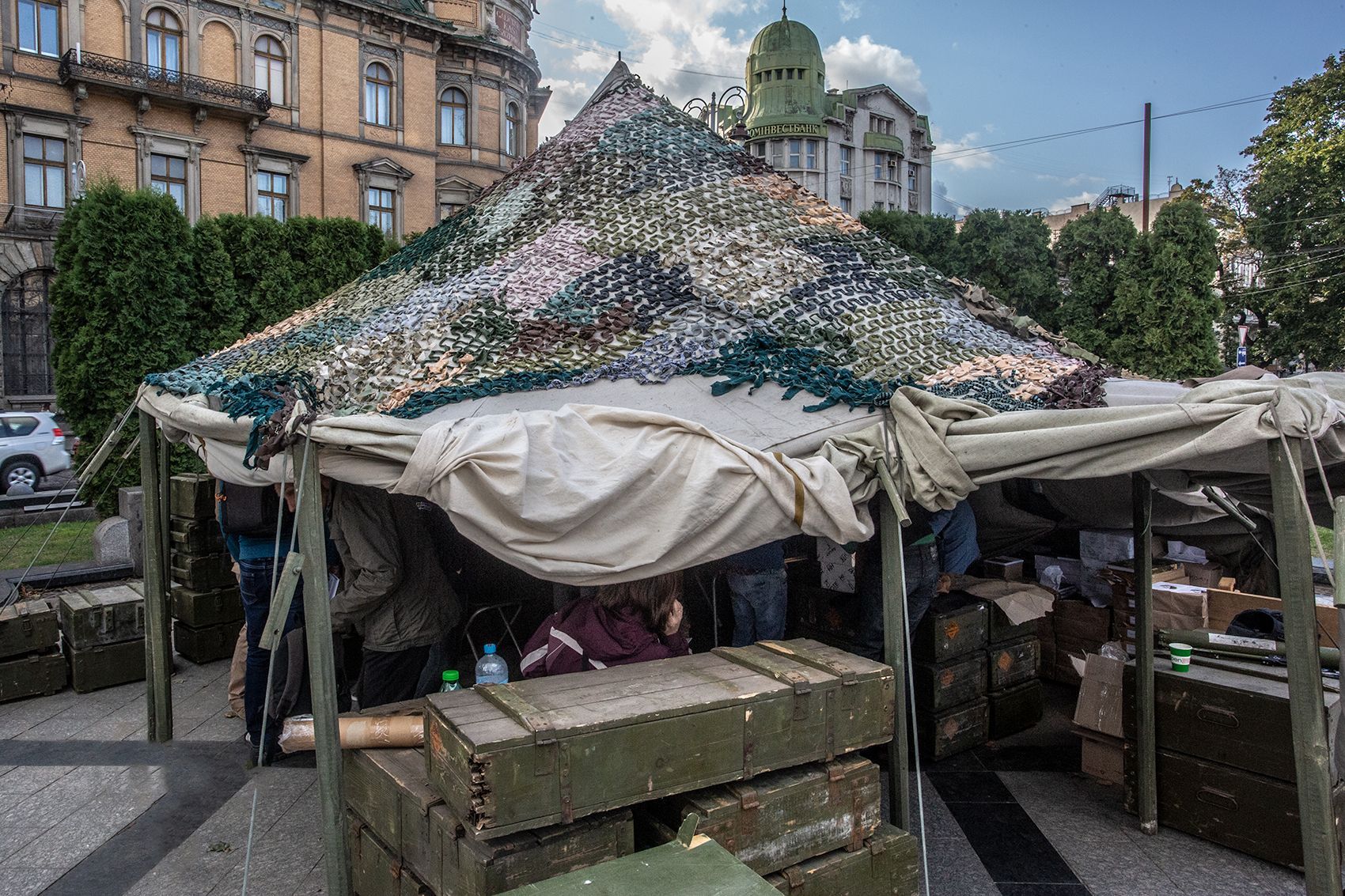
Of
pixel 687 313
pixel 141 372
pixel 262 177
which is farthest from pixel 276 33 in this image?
pixel 687 313

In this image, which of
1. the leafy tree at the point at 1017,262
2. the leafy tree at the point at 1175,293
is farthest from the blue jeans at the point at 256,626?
the leafy tree at the point at 1017,262

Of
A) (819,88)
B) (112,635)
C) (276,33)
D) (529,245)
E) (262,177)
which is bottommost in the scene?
(112,635)

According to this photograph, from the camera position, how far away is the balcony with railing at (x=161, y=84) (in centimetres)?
2317

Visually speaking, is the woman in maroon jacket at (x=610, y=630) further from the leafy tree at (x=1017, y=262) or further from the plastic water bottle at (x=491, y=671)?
the leafy tree at (x=1017, y=262)

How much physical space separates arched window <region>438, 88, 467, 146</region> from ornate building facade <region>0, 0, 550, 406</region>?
0.18 ft

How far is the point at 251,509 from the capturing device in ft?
17.8

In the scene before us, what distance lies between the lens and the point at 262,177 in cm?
2662

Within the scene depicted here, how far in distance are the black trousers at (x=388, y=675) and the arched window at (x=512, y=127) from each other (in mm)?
29630

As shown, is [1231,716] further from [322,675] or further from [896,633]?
[322,675]

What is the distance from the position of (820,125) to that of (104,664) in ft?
147

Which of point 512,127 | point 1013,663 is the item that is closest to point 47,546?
point 1013,663

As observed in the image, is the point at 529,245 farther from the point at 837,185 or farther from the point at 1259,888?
the point at 837,185

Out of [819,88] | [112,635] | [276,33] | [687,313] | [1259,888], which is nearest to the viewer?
[1259,888]

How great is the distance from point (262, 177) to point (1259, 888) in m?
29.1
